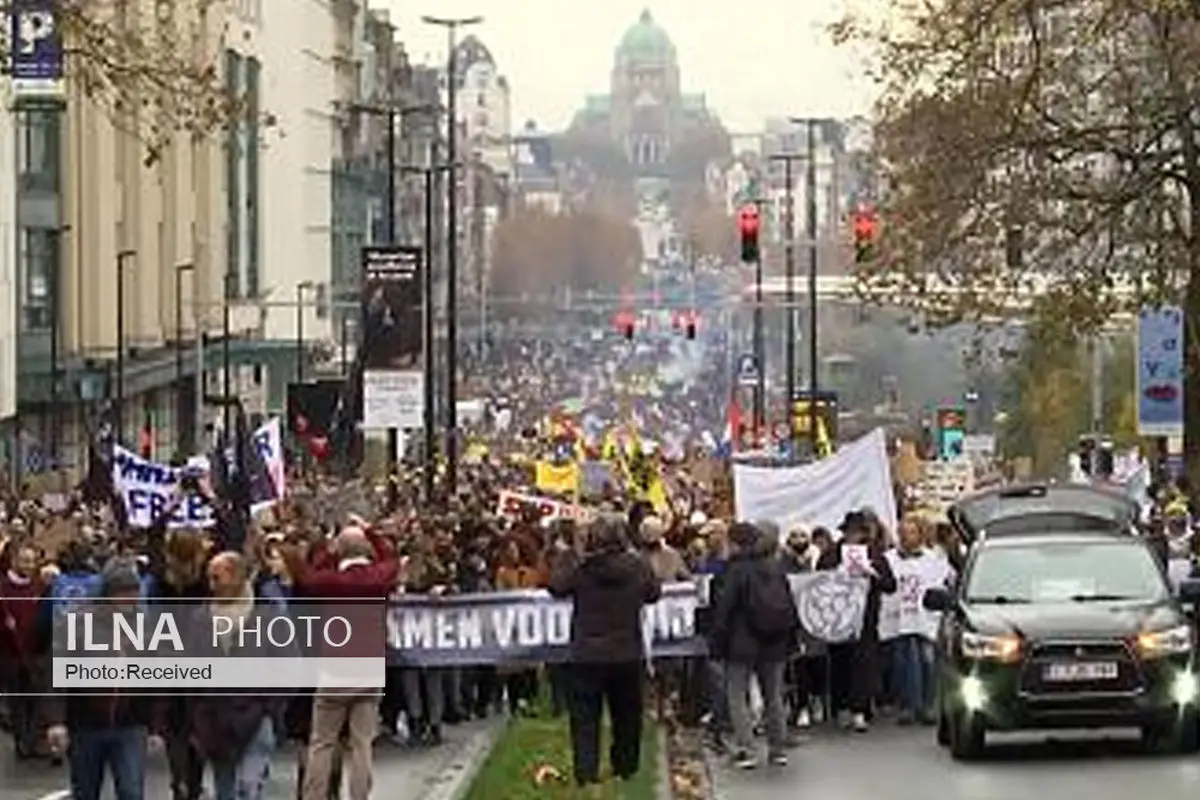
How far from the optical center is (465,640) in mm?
24203

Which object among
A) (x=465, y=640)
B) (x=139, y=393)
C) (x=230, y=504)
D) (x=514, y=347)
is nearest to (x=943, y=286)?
(x=230, y=504)

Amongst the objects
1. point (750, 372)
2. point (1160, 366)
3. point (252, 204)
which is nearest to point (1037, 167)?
point (1160, 366)

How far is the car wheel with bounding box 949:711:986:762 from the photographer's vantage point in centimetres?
2168

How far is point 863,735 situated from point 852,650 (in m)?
0.70

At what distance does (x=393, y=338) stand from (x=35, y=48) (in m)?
23.7

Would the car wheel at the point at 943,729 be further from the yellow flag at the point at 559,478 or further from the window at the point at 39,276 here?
the window at the point at 39,276

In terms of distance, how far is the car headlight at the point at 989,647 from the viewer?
833 inches

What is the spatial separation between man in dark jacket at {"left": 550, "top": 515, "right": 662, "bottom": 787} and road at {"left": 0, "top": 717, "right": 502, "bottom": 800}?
96cm

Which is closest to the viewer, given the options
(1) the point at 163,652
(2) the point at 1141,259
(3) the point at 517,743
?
(1) the point at 163,652

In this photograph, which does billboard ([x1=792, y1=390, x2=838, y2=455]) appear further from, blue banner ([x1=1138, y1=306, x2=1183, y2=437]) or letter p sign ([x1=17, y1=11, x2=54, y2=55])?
letter p sign ([x1=17, y1=11, x2=54, y2=55])

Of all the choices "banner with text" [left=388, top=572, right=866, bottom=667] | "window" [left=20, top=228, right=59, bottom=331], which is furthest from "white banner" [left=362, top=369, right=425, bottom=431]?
"window" [left=20, top=228, right=59, bottom=331]

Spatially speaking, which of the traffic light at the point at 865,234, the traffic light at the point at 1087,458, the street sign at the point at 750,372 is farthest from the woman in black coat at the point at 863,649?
the street sign at the point at 750,372

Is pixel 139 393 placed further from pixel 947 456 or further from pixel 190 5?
pixel 190 5

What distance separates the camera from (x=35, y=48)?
2378cm
